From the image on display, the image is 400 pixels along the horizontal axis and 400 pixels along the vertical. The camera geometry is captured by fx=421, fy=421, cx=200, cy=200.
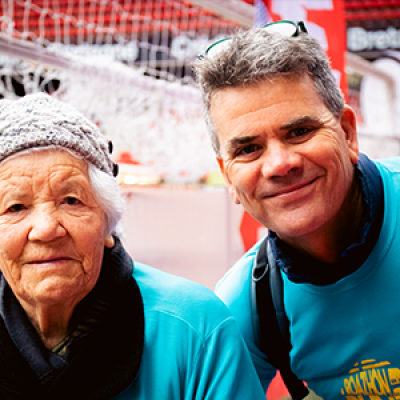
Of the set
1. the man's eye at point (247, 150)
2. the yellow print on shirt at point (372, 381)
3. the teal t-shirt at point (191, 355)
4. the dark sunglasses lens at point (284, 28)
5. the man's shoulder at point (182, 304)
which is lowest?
the yellow print on shirt at point (372, 381)

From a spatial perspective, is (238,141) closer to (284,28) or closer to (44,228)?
(284,28)

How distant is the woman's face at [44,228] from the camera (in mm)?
1210

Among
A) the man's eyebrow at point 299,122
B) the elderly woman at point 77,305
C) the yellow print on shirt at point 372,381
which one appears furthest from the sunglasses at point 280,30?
the yellow print on shirt at point 372,381

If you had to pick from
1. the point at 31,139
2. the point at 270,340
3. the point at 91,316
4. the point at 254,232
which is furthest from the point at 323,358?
the point at 254,232

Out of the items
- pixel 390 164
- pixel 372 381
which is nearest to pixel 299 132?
pixel 390 164

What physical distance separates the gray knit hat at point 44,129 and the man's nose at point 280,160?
0.53 metres

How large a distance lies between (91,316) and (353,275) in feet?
2.78

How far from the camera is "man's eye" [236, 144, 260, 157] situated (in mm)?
1309

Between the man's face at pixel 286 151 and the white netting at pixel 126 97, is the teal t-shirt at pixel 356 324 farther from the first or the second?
the white netting at pixel 126 97

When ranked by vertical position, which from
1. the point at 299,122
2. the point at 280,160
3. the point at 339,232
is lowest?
the point at 339,232

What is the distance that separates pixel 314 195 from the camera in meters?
1.29

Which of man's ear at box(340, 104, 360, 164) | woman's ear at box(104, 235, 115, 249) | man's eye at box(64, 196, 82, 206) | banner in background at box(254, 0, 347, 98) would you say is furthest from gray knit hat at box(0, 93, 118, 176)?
banner in background at box(254, 0, 347, 98)

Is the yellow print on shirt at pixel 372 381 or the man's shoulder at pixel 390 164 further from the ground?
the man's shoulder at pixel 390 164

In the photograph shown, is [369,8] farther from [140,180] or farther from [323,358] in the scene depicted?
[323,358]
